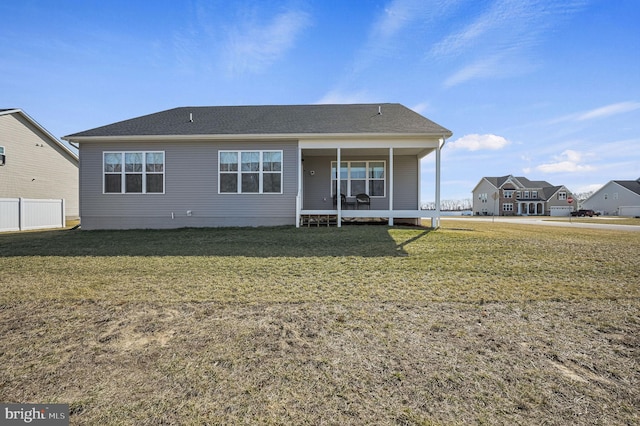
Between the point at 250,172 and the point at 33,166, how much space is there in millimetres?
15836

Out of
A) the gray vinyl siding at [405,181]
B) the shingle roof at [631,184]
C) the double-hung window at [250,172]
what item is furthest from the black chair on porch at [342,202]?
the shingle roof at [631,184]

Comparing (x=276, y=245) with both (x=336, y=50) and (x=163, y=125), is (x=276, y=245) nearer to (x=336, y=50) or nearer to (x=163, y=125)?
(x=163, y=125)

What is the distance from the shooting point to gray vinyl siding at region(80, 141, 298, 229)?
11352 millimetres

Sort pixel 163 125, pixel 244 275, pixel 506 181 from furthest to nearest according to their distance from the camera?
pixel 506 181 → pixel 163 125 → pixel 244 275

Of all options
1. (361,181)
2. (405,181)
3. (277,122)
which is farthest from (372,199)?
(277,122)

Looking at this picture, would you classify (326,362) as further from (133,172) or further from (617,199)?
(617,199)

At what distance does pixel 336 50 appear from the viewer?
1263 centimetres

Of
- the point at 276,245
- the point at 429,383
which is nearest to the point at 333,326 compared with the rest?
the point at 429,383

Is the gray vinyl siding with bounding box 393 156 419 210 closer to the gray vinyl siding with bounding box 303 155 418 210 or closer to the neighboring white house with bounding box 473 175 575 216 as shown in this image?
the gray vinyl siding with bounding box 303 155 418 210

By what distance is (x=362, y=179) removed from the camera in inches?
529

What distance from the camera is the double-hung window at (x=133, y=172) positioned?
11.5 meters

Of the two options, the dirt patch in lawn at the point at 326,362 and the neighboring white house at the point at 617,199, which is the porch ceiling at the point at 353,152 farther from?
the neighboring white house at the point at 617,199

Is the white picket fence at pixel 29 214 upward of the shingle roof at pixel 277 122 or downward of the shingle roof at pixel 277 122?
downward

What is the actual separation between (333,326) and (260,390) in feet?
3.85
